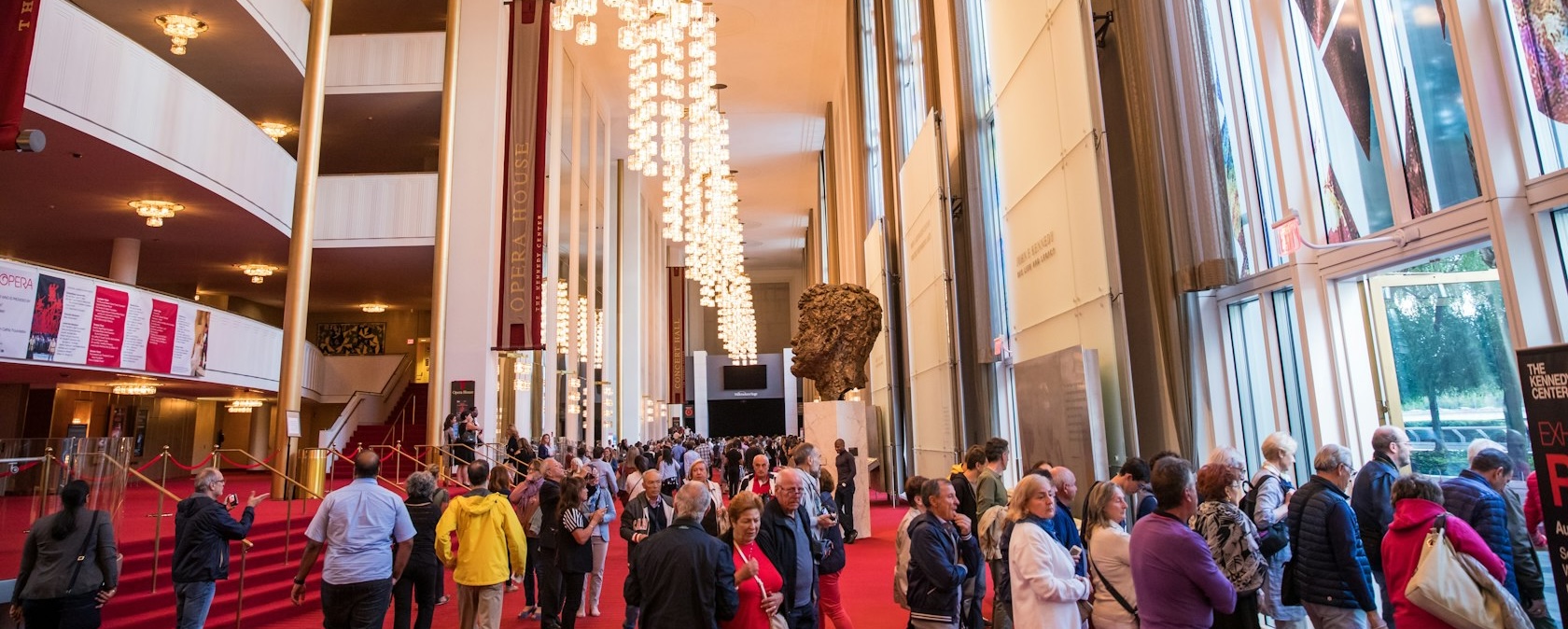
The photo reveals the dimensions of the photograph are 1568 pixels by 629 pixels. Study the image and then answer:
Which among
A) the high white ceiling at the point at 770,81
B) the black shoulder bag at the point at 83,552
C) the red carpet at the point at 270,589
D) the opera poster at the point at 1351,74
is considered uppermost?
the high white ceiling at the point at 770,81

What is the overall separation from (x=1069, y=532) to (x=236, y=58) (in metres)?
16.1

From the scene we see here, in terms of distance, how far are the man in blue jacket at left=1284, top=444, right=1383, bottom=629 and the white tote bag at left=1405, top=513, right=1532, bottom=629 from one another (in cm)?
40

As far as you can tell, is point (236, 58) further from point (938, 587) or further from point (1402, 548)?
point (1402, 548)

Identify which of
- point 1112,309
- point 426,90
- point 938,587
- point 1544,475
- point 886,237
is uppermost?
point 426,90

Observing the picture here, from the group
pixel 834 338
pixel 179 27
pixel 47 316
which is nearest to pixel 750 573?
pixel 834 338

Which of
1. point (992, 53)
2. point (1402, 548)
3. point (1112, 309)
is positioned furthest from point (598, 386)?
point (1402, 548)

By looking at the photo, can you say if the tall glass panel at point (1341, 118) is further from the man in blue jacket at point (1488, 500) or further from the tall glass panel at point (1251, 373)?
the man in blue jacket at point (1488, 500)

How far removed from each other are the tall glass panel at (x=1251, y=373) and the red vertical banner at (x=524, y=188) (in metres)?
12.8

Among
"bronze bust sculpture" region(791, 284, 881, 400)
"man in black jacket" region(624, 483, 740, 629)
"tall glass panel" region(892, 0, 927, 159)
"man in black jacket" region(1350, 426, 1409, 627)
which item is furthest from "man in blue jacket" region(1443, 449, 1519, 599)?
"tall glass panel" region(892, 0, 927, 159)

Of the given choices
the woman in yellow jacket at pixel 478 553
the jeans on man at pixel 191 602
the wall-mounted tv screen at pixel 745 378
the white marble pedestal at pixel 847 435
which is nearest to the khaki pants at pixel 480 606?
the woman in yellow jacket at pixel 478 553

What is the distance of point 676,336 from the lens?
3834cm

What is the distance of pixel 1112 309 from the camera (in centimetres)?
578

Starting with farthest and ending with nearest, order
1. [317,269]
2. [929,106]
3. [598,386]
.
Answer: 1. [598,386]
2. [317,269]
3. [929,106]

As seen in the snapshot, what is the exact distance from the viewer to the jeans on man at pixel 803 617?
4.19 m
